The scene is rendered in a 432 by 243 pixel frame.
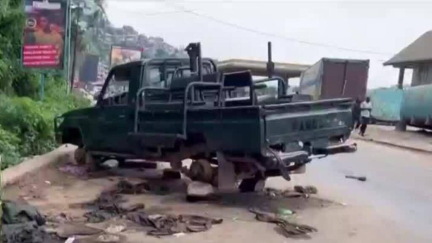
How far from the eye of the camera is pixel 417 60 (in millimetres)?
40156

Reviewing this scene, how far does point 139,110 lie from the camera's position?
404 inches

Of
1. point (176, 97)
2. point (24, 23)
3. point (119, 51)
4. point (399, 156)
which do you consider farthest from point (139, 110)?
point (119, 51)

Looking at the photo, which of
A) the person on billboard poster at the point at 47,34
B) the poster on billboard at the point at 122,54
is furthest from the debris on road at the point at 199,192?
the poster on billboard at the point at 122,54

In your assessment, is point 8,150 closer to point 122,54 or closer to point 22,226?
point 22,226

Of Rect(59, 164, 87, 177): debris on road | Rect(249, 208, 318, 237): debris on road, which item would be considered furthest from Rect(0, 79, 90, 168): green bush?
Rect(249, 208, 318, 237): debris on road

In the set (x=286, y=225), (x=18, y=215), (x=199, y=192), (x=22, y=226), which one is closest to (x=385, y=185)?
(x=199, y=192)

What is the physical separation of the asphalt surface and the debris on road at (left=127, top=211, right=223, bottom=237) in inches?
98.4

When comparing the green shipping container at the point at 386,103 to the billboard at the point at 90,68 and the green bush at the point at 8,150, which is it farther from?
the green bush at the point at 8,150

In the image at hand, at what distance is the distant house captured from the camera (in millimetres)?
40656

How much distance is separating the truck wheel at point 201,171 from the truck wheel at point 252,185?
658 millimetres

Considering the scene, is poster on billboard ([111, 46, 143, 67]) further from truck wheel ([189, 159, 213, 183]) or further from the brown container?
truck wheel ([189, 159, 213, 183])

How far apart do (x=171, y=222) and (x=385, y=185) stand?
5.60 metres

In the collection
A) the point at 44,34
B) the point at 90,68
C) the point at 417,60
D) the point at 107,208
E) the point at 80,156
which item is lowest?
the point at 90,68

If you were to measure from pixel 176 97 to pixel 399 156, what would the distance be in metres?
10.9
